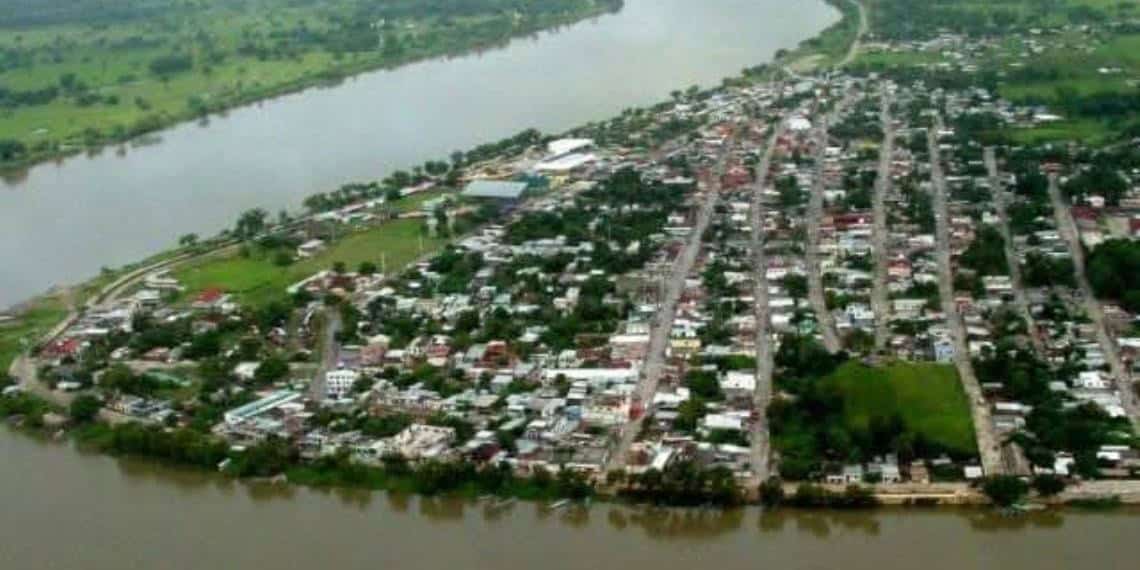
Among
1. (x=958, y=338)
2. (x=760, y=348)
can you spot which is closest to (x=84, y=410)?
(x=760, y=348)

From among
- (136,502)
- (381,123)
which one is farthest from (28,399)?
(381,123)

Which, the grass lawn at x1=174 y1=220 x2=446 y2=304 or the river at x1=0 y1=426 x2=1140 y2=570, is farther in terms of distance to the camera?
the grass lawn at x1=174 y1=220 x2=446 y2=304

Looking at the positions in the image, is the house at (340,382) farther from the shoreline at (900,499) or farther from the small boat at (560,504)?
the small boat at (560,504)

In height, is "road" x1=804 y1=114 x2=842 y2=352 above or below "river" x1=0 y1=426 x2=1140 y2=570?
above

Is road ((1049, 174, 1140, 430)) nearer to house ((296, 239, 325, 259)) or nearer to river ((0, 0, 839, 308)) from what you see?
house ((296, 239, 325, 259))

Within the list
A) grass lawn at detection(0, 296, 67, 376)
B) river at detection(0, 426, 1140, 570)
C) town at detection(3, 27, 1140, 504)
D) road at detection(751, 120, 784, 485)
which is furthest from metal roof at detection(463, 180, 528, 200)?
river at detection(0, 426, 1140, 570)

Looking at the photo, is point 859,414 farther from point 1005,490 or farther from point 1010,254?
point 1010,254

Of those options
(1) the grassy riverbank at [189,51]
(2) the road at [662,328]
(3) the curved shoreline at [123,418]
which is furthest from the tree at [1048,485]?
(1) the grassy riverbank at [189,51]

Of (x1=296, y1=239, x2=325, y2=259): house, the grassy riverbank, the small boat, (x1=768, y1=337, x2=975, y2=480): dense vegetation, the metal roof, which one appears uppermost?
the grassy riverbank
